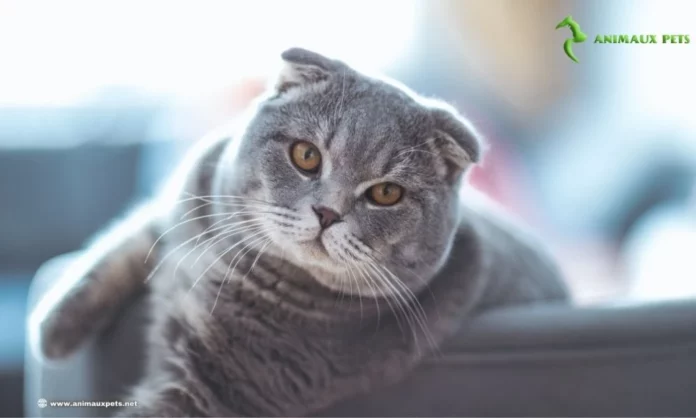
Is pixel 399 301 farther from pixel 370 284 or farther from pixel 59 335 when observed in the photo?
pixel 59 335

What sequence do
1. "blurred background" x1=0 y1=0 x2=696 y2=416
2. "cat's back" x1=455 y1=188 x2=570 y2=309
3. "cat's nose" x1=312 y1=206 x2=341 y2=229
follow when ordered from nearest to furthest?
"cat's nose" x1=312 y1=206 x2=341 y2=229, "cat's back" x1=455 y1=188 x2=570 y2=309, "blurred background" x1=0 y1=0 x2=696 y2=416

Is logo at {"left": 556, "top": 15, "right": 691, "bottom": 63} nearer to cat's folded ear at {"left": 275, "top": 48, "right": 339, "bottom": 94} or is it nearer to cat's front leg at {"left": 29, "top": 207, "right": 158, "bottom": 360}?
cat's folded ear at {"left": 275, "top": 48, "right": 339, "bottom": 94}

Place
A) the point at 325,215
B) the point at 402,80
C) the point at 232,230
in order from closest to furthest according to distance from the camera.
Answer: the point at 325,215 → the point at 232,230 → the point at 402,80

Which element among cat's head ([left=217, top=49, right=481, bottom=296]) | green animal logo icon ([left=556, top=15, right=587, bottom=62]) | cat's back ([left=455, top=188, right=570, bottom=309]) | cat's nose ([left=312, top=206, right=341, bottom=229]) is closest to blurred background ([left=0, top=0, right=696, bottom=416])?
green animal logo icon ([left=556, top=15, right=587, bottom=62])

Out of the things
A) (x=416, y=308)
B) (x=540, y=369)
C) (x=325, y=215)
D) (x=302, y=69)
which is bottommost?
(x=540, y=369)

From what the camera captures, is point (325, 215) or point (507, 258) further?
point (507, 258)

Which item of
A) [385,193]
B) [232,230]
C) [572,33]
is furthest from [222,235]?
[572,33]

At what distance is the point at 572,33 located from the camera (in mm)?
1088

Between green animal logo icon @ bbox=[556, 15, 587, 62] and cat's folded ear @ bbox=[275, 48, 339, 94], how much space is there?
41 centimetres

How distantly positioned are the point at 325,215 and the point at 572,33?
0.53 meters

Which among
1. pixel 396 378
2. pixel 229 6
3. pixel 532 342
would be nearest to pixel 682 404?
pixel 532 342

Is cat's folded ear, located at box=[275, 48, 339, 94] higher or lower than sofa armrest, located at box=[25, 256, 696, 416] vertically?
higher

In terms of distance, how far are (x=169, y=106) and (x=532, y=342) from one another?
94 cm

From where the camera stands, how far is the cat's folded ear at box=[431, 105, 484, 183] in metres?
0.92
